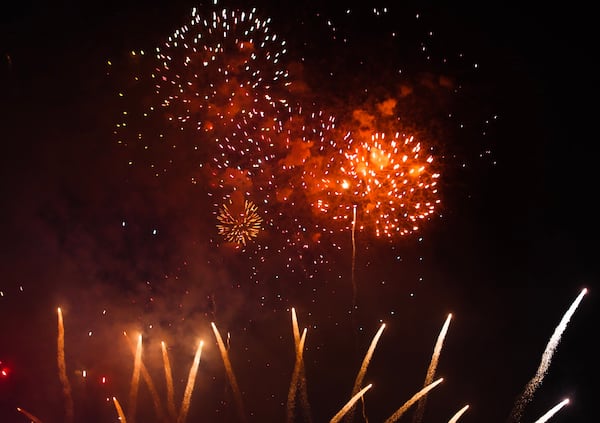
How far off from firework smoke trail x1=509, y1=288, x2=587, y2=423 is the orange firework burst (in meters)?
2.82

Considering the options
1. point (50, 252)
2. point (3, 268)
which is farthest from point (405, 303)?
point (3, 268)

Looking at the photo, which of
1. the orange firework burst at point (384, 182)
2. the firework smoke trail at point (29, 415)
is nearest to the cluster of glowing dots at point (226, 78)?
the orange firework burst at point (384, 182)

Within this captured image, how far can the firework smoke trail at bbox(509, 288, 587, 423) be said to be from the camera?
7.15 meters

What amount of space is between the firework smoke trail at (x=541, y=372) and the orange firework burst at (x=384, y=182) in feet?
9.26

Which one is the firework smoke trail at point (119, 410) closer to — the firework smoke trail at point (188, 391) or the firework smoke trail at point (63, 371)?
the firework smoke trail at point (63, 371)

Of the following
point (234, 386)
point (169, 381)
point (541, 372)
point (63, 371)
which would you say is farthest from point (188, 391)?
point (541, 372)

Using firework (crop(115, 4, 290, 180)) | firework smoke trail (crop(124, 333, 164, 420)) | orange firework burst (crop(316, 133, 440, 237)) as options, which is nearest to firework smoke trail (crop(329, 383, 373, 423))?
orange firework burst (crop(316, 133, 440, 237))

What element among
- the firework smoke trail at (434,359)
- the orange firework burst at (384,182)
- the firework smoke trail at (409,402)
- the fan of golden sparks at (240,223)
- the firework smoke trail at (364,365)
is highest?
the fan of golden sparks at (240,223)

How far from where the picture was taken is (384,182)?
628 cm

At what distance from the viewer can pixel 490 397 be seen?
728cm

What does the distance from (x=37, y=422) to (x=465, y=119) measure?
787cm

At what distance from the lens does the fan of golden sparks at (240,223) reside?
6859 mm

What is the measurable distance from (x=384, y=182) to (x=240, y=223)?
224 centimetres

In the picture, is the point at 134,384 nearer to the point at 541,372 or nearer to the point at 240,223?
the point at 240,223
